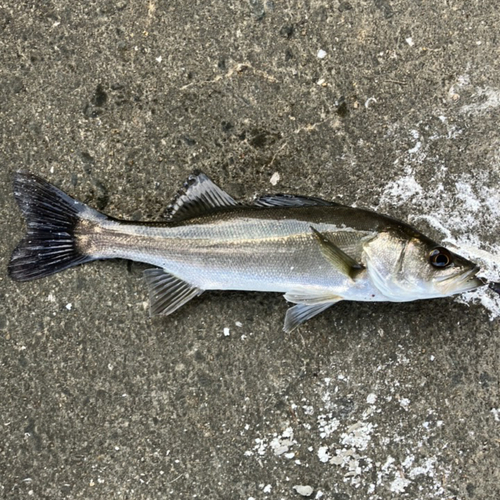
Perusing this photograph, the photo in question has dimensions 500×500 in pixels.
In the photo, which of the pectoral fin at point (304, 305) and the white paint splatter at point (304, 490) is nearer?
the pectoral fin at point (304, 305)

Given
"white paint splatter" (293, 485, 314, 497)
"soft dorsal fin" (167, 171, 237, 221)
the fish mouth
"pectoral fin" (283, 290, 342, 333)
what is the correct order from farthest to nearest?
"white paint splatter" (293, 485, 314, 497) < "soft dorsal fin" (167, 171, 237, 221) < "pectoral fin" (283, 290, 342, 333) < the fish mouth

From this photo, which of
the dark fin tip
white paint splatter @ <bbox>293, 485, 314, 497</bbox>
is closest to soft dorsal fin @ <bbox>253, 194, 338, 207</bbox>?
the dark fin tip

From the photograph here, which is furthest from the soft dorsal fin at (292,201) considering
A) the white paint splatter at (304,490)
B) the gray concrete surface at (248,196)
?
the white paint splatter at (304,490)

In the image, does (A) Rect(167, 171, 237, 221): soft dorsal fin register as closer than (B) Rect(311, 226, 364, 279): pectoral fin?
No

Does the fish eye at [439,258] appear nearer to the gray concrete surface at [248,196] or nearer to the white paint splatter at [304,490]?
the gray concrete surface at [248,196]

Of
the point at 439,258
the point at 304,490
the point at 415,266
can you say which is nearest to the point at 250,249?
the point at 415,266

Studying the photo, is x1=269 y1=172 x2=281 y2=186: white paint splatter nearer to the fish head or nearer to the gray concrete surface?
the gray concrete surface
